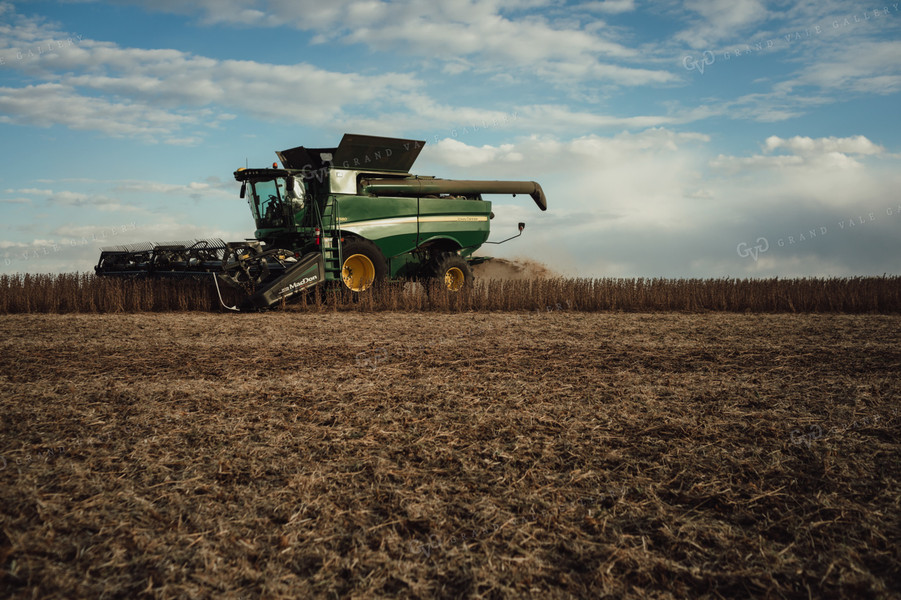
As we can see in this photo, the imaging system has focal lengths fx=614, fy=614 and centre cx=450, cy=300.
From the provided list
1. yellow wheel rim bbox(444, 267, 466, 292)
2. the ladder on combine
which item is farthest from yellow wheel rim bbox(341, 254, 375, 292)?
yellow wheel rim bbox(444, 267, 466, 292)

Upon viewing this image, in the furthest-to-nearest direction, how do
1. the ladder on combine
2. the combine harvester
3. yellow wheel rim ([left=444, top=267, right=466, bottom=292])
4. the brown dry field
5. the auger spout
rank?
1. yellow wheel rim ([left=444, top=267, right=466, bottom=292])
2. the auger spout
3. the ladder on combine
4. the combine harvester
5. the brown dry field

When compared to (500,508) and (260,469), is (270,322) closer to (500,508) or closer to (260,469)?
(260,469)

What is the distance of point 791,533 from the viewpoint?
2.72 meters

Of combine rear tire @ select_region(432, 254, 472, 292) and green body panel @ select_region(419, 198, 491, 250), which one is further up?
green body panel @ select_region(419, 198, 491, 250)

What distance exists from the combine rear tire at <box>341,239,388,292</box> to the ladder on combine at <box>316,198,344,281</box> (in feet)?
1.14

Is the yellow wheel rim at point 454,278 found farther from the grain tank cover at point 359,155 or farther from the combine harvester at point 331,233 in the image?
the grain tank cover at point 359,155

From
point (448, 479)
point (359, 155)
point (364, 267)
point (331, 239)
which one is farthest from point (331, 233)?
point (448, 479)

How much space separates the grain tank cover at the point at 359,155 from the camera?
12.7 metres

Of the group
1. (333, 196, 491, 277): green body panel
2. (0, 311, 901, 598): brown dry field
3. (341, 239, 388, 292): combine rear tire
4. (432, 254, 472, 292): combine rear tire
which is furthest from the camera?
(432, 254, 472, 292): combine rear tire

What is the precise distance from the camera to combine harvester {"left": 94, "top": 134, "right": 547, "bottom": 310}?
11438 millimetres

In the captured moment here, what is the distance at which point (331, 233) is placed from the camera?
1234cm

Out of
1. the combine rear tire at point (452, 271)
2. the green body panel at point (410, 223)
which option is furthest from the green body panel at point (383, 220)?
the combine rear tire at point (452, 271)

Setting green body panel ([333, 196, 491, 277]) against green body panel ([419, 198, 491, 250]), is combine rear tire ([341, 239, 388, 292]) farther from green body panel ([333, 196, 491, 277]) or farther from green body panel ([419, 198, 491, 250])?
green body panel ([419, 198, 491, 250])

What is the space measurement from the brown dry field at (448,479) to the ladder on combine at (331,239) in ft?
18.6
